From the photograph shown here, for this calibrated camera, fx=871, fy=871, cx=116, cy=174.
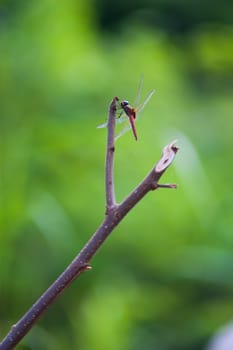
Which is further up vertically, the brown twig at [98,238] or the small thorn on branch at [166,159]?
the small thorn on branch at [166,159]

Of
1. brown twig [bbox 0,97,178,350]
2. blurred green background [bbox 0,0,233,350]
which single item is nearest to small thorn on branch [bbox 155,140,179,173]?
brown twig [bbox 0,97,178,350]

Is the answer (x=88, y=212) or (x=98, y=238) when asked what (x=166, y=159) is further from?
(x=88, y=212)

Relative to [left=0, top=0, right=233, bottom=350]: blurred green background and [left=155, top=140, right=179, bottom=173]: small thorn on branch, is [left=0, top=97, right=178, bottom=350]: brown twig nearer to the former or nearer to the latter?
[left=155, top=140, right=179, bottom=173]: small thorn on branch

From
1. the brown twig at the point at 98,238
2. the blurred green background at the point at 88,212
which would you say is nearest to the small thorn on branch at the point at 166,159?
the brown twig at the point at 98,238

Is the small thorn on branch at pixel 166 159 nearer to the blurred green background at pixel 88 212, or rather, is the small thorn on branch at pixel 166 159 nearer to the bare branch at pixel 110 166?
the bare branch at pixel 110 166

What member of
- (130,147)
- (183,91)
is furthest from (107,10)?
(130,147)

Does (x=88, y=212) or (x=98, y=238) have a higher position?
(x=98, y=238)

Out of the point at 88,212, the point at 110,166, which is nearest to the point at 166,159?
the point at 110,166
